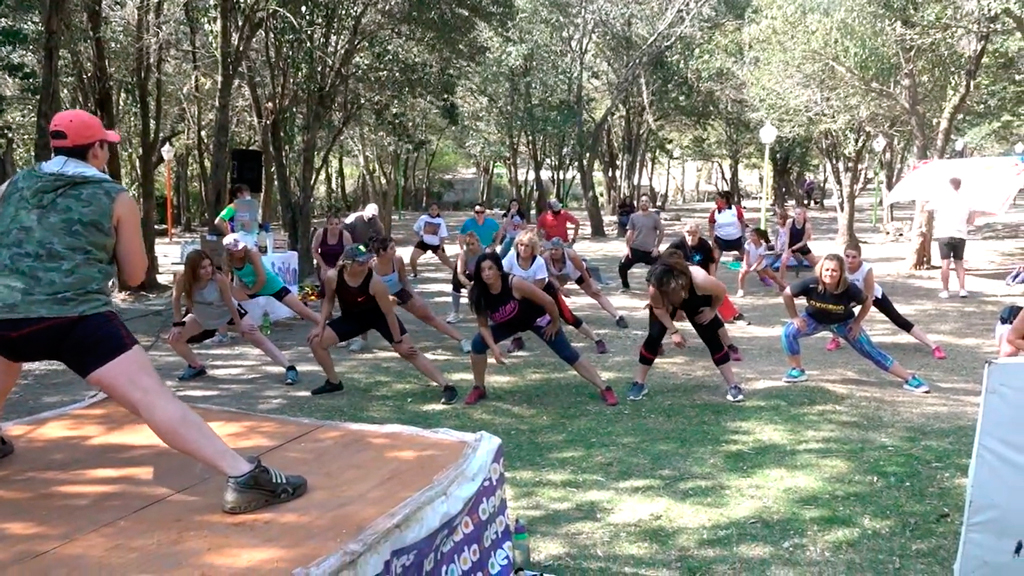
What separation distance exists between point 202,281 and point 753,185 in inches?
2476

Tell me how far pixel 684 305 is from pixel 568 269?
11.1ft

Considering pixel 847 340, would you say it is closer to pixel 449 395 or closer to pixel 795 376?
pixel 795 376

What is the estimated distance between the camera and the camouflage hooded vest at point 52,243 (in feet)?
9.16

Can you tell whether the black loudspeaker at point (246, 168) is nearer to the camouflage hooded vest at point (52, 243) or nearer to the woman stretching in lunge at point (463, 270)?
the woman stretching in lunge at point (463, 270)

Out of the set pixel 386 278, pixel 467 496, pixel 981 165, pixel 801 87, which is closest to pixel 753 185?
pixel 801 87

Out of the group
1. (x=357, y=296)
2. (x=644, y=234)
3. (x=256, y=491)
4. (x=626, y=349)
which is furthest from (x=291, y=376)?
(x=644, y=234)

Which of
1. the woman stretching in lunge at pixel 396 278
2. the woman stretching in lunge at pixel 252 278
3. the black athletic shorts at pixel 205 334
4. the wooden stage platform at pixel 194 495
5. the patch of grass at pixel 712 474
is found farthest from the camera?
the woman stretching in lunge at pixel 396 278

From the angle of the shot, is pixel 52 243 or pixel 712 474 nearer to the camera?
pixel 52 243

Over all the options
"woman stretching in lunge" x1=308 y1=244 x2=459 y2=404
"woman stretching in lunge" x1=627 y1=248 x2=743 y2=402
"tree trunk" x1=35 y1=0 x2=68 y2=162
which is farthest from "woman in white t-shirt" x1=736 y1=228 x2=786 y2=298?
"tree trunk" x1=35 y1=0 x2=68 y2=162

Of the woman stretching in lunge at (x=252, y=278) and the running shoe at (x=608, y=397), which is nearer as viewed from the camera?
the running shoe at (x=608, y=397)

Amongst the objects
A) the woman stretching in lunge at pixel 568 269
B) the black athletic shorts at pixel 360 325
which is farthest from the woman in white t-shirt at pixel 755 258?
the black athletic shorts at pixel 360 325

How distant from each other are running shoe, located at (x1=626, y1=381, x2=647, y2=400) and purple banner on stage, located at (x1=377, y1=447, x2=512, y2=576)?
3.57 meters

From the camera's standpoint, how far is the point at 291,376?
7789mm

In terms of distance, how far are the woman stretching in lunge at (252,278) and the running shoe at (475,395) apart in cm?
189
